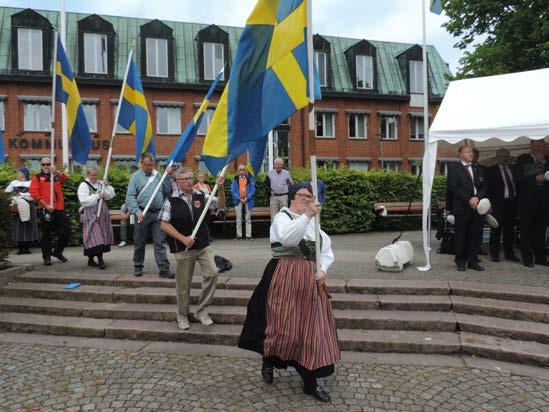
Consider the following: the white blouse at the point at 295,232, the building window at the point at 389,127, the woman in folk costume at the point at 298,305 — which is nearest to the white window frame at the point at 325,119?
the building window at the point at 389,127

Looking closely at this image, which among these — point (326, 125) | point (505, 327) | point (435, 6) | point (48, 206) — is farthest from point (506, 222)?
point (326, 125)

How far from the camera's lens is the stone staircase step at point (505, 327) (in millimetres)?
5234

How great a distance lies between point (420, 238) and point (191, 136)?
26.4ft

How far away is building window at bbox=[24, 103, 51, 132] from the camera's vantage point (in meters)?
23.9

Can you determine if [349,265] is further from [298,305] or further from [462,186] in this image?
[298,305]

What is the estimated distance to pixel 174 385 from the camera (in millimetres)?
4414

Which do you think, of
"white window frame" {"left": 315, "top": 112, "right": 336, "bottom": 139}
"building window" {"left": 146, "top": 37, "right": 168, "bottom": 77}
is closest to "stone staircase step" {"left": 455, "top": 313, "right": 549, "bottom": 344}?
"building window" {"left": 146, "top": 37, "right": 168, "bottom": 77}

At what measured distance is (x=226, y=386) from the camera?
438 centimetres

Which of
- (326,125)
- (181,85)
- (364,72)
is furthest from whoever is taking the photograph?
(364,72)

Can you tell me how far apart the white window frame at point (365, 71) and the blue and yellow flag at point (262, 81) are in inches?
1020

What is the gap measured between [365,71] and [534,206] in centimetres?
2309

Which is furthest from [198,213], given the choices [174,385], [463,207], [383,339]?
[463,207]

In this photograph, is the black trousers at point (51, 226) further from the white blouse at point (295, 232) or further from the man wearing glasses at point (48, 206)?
the white blouse at point (295, 232)

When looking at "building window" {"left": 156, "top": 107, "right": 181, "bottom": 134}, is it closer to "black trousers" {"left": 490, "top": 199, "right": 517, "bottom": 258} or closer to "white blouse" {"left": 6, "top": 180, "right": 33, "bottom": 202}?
"white blouse" {"left": 6, "top": 180, "right": 33, "bottom": 202}
